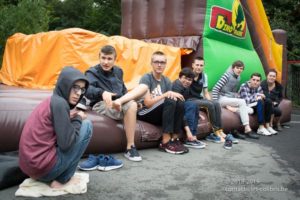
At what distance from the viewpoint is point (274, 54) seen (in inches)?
290

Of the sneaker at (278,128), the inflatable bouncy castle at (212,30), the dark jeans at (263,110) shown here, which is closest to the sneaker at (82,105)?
the inflatable bouncy castle at (212,30)

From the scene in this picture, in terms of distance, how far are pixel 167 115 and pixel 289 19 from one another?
10705 millimetres

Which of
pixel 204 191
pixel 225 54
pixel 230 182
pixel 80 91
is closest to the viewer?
pixel 80 91

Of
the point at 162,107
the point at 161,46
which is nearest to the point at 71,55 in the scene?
the point at 161,46

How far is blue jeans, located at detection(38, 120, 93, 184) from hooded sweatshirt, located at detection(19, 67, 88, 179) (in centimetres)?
3

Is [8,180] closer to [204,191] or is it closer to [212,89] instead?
[204,191]

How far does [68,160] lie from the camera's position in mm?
2125

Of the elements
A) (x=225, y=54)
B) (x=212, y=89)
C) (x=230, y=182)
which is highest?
(x=225, y=54)

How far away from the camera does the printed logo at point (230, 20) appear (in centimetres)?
590

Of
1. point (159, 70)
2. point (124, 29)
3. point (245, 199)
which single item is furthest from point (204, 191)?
point (124, 29)

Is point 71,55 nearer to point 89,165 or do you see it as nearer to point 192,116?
point 192,116

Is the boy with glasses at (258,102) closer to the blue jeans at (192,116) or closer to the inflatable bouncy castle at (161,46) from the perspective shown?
the inflatable bouncy castle at (161,46)

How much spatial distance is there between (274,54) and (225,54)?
201 cm

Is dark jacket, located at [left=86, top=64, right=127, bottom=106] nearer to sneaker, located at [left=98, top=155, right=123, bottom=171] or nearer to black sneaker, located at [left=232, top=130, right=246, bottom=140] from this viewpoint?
sneaker, located at [left=98, top=155, right=123, bottom=171]
